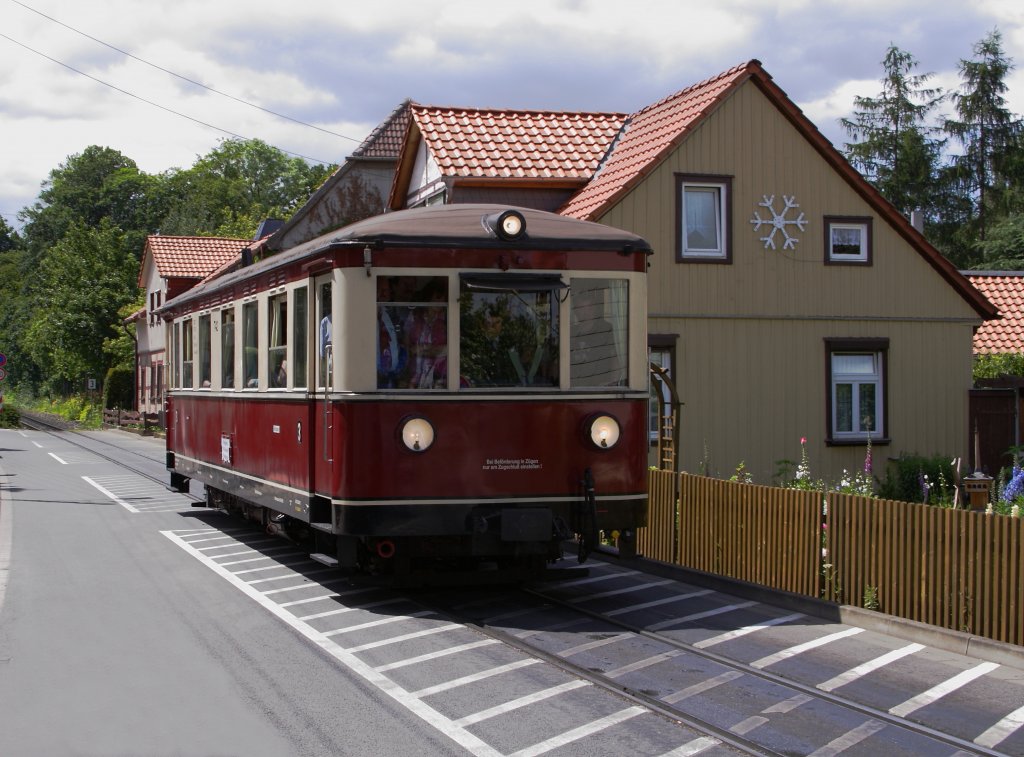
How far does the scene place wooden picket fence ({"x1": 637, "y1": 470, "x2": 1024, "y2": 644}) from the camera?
8492 millimetres

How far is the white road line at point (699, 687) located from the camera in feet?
23.2

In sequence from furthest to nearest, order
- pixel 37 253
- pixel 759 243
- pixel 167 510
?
pixel 37 253 → pixel 759 243 → pixel 167 510

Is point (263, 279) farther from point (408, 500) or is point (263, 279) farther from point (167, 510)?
point (167, 510)

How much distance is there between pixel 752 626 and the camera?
30.8ft

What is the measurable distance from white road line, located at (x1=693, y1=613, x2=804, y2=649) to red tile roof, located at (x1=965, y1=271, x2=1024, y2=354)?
1693cm

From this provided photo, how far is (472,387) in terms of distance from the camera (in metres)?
9.84

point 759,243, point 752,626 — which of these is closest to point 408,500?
point 752,626

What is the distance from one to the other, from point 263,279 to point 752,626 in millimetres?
5820

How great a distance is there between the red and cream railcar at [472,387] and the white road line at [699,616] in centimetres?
90

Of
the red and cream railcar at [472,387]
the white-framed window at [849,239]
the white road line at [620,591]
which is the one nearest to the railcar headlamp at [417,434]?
the red and cream railcar at [472,387]

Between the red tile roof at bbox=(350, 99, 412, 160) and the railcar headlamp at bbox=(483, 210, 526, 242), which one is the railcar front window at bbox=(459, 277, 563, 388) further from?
the red tile roof at bbox=(350, 99, 412, 160)

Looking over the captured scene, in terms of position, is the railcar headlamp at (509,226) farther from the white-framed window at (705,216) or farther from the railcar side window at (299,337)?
the white-framed window at (705,216)

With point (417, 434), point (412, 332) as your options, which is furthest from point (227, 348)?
point (417, 434)

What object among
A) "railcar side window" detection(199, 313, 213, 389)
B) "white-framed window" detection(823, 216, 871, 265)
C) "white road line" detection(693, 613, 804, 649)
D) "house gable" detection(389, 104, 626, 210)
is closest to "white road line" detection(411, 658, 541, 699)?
"white road line" detection(693, 613, 804, 649)
